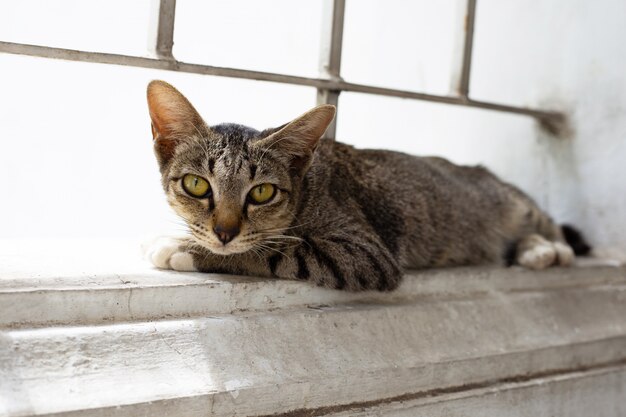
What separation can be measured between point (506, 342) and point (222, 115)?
148 cm

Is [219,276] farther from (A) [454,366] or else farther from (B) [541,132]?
(B) [541,132]

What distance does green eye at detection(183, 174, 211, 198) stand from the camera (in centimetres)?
242

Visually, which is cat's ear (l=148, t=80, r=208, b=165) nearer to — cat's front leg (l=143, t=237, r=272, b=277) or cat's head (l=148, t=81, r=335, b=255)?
cat's head (l=148, t=81, r=335, b=255)

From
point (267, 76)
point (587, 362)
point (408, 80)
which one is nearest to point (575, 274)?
point (587, 362)

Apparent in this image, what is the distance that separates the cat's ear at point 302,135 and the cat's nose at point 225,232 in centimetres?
33

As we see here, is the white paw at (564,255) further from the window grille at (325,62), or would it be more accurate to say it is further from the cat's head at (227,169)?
the cat's head at (227,169)

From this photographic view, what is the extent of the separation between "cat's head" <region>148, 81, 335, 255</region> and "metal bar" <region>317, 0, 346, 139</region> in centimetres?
47

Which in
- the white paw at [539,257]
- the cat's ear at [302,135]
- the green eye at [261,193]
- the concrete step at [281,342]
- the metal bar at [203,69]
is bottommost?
the concrete step at [281,342]

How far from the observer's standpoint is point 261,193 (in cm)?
247

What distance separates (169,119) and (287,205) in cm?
50

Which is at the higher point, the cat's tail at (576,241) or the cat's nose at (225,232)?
the cat's nose at (225,232)

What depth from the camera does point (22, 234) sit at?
2.81 meters

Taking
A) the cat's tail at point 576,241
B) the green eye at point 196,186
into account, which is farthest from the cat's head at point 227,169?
the cat's tail at point 576,241

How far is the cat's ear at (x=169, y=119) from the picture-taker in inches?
92.4
